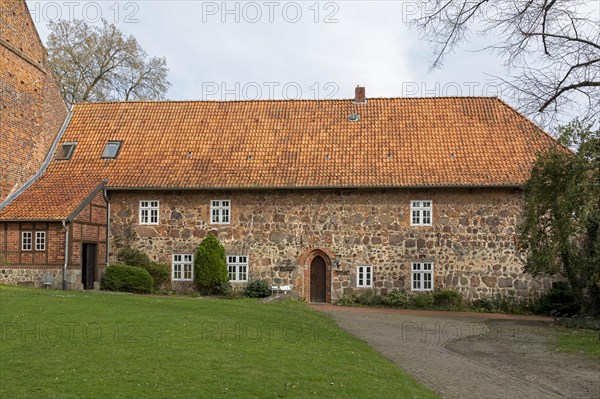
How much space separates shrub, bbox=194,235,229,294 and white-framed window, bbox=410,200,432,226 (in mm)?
6999

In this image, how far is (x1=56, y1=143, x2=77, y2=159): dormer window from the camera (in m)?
25.4

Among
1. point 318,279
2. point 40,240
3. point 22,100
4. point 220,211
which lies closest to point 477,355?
point 318,279

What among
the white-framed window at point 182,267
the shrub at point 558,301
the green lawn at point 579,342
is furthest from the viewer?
the white-framed window at point 182,267

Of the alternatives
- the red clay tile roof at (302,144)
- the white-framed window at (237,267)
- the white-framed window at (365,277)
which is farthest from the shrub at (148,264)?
the white-framed window at (365,277)

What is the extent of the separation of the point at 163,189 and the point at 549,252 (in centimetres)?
1337

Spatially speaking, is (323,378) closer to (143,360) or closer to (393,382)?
(393,382)

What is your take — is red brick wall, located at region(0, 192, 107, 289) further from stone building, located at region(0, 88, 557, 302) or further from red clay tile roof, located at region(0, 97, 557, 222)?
red clay tile roof, located at region(0, 97, 557, 222)

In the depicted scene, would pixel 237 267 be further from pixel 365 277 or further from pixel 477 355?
pixel 477 355

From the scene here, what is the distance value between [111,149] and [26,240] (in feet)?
17.2

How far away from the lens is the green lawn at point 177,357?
814cm

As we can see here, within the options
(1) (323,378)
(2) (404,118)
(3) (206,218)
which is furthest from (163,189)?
(1) (323,378)

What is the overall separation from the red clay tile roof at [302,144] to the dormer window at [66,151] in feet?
0.75

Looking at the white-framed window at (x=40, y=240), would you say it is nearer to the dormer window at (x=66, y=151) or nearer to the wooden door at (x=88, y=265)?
the wooden door at (x=88, y=265)

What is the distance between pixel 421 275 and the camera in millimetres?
22938
